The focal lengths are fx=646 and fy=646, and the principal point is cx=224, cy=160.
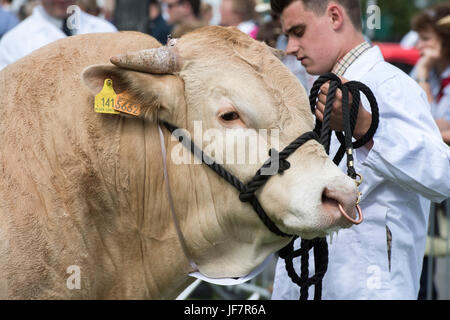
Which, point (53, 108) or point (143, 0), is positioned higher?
point (143, 0)

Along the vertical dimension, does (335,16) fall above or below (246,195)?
above

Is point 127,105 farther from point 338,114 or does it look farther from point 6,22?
point 6,22

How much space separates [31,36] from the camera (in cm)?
594

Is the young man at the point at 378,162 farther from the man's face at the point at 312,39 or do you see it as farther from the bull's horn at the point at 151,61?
the bull's horn at the point at 151,61

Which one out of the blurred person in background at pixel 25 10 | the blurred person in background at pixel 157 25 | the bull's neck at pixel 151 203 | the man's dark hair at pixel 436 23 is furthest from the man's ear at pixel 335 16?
the blurred person in background at pixel 25 10

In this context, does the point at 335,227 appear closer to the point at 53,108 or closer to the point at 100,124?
the point at 100,124

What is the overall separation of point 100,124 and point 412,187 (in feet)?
5.14

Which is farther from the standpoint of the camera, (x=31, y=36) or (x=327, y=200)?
(x=31, y=36)

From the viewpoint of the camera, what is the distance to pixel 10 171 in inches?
106

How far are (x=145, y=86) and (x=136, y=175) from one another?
1.32 ft

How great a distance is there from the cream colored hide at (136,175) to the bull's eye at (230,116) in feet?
0.05

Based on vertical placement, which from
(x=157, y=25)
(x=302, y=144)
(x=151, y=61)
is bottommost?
(x=302, y=144)
